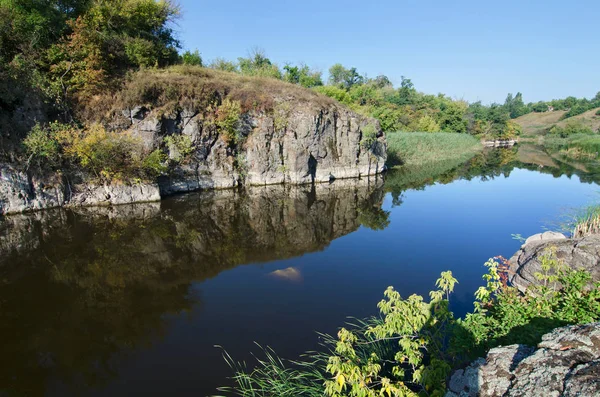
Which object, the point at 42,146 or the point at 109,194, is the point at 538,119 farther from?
the point at 42,146

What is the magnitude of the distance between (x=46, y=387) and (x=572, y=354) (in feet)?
25.7

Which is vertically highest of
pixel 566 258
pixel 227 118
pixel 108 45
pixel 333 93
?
pixel 333 93

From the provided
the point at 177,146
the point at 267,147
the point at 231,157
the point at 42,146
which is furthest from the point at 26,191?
the point at 267,147

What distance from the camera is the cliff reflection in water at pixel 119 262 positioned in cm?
677

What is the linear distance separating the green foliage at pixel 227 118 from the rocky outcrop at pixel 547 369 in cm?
2090

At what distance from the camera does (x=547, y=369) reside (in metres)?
2.66

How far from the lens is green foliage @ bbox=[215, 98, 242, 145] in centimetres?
2209

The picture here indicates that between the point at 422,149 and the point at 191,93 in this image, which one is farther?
→ the point at 422,149

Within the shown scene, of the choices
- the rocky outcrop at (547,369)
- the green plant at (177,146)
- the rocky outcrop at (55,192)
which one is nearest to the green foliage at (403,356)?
the rocky outcrop at (547,369)

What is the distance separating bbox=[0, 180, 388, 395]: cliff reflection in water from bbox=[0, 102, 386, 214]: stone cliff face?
3.85 ft

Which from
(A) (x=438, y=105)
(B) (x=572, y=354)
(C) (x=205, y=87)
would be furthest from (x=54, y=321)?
(A) (x=438, y=105)

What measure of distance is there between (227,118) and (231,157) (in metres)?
2.64

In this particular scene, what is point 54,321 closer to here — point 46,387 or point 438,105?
point 46,387

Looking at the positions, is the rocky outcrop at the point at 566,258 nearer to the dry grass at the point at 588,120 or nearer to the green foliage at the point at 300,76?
the green foliage at the point at 300,76
